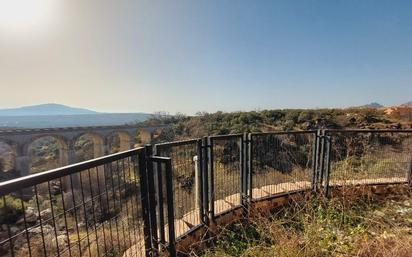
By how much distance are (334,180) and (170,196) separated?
118 inches

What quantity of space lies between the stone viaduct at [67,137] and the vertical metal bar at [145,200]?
938 inches

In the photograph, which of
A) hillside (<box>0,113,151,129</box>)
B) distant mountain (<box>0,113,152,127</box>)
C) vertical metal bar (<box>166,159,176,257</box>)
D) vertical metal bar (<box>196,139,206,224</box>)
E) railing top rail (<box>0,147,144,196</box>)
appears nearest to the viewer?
railing top rail (<box>0,147,144,196</box>)

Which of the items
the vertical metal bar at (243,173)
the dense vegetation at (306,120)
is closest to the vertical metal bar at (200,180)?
the vertical metal bar at (243,173)

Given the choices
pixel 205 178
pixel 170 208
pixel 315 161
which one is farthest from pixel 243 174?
pixel 170 208

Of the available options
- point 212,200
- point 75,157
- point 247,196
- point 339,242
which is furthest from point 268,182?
point 75,157

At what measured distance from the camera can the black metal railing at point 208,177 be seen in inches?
85.1

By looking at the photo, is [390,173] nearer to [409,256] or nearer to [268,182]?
[268,182]

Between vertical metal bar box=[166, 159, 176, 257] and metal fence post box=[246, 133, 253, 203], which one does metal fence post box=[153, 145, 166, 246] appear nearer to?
vertical metal bar box=[166, 159, 176, 257]

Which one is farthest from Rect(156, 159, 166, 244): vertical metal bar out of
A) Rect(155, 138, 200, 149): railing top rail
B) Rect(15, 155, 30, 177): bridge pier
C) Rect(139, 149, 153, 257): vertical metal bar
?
Rect(15, 155, 30, 177): bridge pier

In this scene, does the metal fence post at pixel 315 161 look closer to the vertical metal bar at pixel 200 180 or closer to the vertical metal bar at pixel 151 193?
the vertical metal bar at pixel 200 180

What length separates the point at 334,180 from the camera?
13.4 ft

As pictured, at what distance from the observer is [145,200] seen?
212 cm

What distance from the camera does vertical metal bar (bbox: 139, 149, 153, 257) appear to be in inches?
81.7

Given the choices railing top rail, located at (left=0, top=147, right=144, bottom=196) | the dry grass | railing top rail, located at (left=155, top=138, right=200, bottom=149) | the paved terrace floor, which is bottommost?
the paved terrace floor
